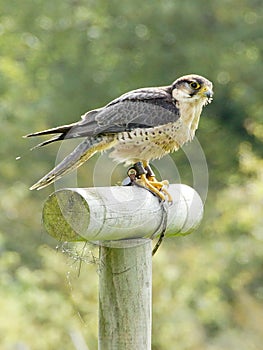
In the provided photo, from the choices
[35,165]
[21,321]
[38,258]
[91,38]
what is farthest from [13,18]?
[21,321]

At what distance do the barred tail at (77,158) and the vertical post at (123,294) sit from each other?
1.39 ft

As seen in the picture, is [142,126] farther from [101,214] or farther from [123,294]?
[101,214]

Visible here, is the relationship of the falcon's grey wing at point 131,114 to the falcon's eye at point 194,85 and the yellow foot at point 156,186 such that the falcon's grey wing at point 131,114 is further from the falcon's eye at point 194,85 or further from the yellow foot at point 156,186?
the yellow foot at point 156,186

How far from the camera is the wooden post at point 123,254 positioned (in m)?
3.06

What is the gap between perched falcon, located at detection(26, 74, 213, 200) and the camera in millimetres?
3865

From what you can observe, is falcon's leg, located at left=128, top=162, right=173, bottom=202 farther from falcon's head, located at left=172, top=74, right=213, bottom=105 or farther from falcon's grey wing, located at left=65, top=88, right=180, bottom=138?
falcon's head, located at left=172, top=74, right=213, bottom=105

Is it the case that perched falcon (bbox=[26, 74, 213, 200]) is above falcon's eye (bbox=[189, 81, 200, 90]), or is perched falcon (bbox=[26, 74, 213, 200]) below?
below

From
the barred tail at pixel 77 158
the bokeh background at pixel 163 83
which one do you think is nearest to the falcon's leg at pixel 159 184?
the barred tail at pixel 77 158

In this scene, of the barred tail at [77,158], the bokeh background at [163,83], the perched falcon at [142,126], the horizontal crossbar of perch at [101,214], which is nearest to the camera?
the horizontal crossbar of perch at [101,214]

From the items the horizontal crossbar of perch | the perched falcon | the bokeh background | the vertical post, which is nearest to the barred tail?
the perched falcon

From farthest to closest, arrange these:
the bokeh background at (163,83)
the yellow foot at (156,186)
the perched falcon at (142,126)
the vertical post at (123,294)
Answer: the bokeh background at (163,83) < the perched falcon at (142,126) < the yellow foot at (156,186) < the vertical post at (123,294)

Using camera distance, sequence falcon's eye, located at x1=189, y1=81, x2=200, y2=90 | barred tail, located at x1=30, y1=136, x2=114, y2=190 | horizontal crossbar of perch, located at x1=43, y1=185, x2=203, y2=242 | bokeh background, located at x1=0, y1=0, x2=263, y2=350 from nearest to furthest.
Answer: horizontal crossbar of perch, located at x1=43, y1=185, x2=203, y2=242 < barred tail, located at x1=30, y1=136, x2=114, y2=190 < falcon's eye, located at x1=189, y1=81, x2=200, y2=90 < bokeh background, located at x1=0, y1=0, x2=263, y2=350

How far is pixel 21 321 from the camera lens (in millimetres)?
9000

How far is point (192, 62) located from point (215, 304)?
493cm
